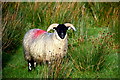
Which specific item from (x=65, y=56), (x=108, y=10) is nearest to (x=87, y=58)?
(x=65, y=56)

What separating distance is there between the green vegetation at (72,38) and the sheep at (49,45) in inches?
8.2

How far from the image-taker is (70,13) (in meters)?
10.7

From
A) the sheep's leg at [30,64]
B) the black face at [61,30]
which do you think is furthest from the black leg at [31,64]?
the black face at [61,30]

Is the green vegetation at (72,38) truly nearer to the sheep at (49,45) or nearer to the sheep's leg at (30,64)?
the sheep's leg at (30,64)

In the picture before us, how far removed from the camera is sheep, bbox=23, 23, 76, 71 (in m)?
6.82

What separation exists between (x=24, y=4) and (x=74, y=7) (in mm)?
1636

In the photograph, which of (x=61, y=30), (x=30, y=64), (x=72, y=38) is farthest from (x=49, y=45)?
(x=72, y=38)

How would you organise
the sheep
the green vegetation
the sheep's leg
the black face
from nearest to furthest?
the black face → the sheep → the green vegetation → the sheep's leg

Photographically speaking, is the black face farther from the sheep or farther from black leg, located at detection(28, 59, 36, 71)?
black leg, located at detection(28, 59, 36, 71)

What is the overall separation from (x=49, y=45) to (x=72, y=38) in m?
2.44

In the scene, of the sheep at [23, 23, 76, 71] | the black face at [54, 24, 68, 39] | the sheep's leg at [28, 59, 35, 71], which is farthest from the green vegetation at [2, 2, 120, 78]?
the black face at [54, 24, 68, 39]

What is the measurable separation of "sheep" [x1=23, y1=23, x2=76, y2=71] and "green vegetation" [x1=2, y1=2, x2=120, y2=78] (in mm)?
209

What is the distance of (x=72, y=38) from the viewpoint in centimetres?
934

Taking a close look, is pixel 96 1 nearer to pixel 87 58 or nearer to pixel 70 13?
pixel 70 13
